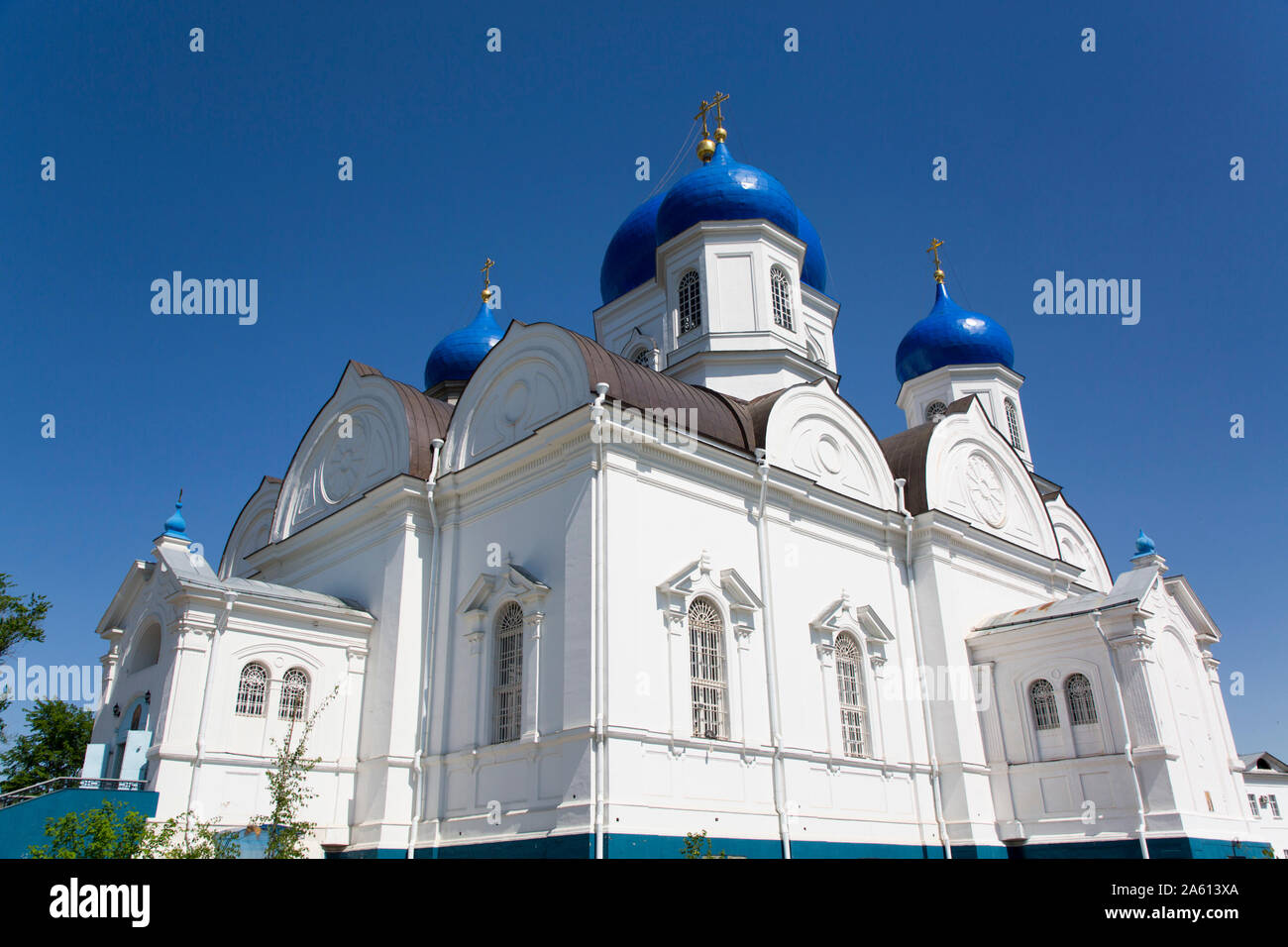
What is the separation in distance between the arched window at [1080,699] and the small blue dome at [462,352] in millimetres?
13264

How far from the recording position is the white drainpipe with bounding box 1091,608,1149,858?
13.9 m

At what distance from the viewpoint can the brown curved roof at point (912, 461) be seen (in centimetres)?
1646

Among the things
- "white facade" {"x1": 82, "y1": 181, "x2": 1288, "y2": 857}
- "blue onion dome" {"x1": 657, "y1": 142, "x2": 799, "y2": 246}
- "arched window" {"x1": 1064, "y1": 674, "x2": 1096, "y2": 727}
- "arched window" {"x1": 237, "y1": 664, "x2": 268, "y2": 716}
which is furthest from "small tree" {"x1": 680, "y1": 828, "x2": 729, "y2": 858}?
"blue onion dome" {"x1": 657, "y1": 142, "x2": 799, "y2": 246}

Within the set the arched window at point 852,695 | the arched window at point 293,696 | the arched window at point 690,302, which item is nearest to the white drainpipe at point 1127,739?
the arched window at point 852,695

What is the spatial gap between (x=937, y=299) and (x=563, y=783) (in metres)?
18.3

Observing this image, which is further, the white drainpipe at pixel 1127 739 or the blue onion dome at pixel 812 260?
the blue onion dome at pixel 812 260

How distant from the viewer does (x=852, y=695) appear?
14.4 meters

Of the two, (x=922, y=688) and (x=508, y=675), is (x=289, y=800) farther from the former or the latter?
(x=922, y=688)

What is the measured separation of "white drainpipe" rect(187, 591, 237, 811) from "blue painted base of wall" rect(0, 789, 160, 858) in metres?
0.60

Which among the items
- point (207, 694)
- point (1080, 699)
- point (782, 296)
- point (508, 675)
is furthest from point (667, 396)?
point (1080, 699)

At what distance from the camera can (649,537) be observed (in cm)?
1235

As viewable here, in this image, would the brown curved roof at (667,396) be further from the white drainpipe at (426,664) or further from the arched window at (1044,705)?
the arched window at (1044,705)
